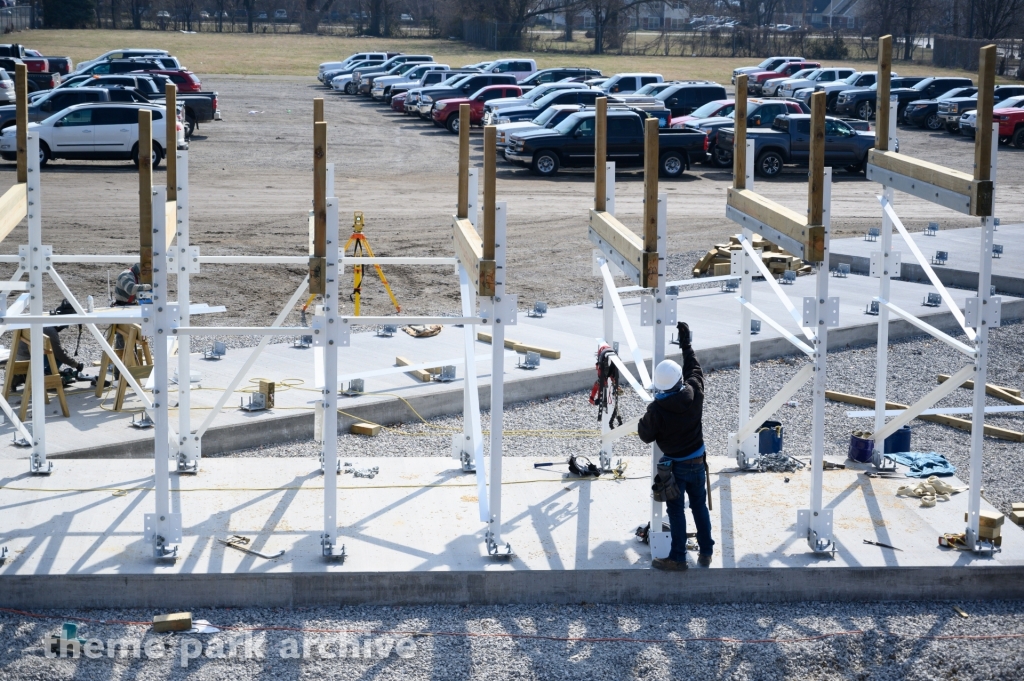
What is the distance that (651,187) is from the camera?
7.73 meters

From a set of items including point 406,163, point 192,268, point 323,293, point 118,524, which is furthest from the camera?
point 406,163

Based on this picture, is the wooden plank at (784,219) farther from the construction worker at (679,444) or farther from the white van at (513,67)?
the white van at (513,67)

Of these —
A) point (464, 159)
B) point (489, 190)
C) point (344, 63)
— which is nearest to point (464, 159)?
point (464, 159)

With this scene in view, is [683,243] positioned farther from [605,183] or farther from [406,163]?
[605,183]

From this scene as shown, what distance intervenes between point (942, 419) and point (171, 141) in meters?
7.95

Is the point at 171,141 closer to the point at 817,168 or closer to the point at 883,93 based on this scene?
the point at 817,168

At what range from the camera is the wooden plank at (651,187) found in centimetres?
773

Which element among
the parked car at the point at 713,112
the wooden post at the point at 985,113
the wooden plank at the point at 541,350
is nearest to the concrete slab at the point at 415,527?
the wooden post at the point at 985,113

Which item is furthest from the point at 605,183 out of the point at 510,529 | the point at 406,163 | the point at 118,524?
the point at 406,163

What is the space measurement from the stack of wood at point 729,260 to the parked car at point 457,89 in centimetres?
2305

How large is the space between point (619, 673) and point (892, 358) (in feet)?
29.4

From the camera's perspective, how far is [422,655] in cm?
738

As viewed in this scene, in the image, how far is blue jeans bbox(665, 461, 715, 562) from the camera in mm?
7969

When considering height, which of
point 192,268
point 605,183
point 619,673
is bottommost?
point 619,673
